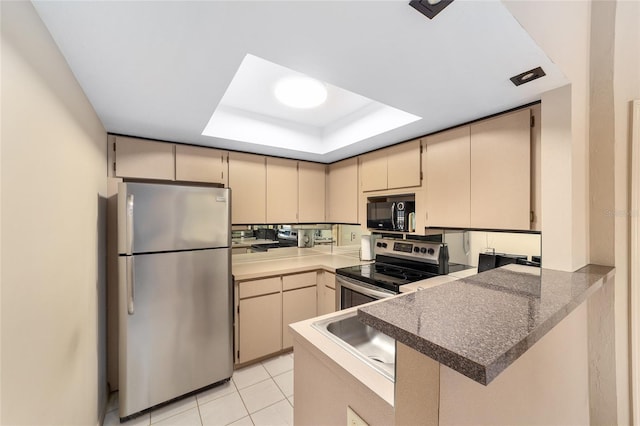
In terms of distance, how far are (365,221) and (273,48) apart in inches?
80.2

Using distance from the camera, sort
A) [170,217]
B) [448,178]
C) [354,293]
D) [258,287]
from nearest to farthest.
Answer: [170,217], [448,178], [354,293], [258,287]

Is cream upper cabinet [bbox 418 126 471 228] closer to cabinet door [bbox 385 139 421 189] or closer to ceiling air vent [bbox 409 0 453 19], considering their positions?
cabinet door [bbox 385 139 421 189]

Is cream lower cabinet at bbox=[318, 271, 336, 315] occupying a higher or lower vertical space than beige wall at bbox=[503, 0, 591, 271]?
lower

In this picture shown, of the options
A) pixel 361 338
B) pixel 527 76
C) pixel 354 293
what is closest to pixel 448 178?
pixel 527 76

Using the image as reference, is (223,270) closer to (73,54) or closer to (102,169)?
(102,169)

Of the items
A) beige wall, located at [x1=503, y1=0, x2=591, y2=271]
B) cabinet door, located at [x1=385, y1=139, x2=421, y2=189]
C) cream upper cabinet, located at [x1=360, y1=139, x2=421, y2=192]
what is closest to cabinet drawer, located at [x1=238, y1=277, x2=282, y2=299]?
cream upper cabinet, located at [x1=360, y1=139, x2=421, y2=192]

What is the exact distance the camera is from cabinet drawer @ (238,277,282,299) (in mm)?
2318

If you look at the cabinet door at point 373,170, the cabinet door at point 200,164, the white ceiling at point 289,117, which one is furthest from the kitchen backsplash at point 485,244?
the cabinet door at point 200,164

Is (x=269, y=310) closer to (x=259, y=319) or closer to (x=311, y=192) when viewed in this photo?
(x=259, y=319)

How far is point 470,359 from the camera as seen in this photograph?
40 cm

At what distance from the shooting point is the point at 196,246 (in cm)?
199

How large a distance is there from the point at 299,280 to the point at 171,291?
1.17 meters

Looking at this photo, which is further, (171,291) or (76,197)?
(171,291)

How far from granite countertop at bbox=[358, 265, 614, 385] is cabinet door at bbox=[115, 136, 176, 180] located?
228 cm
